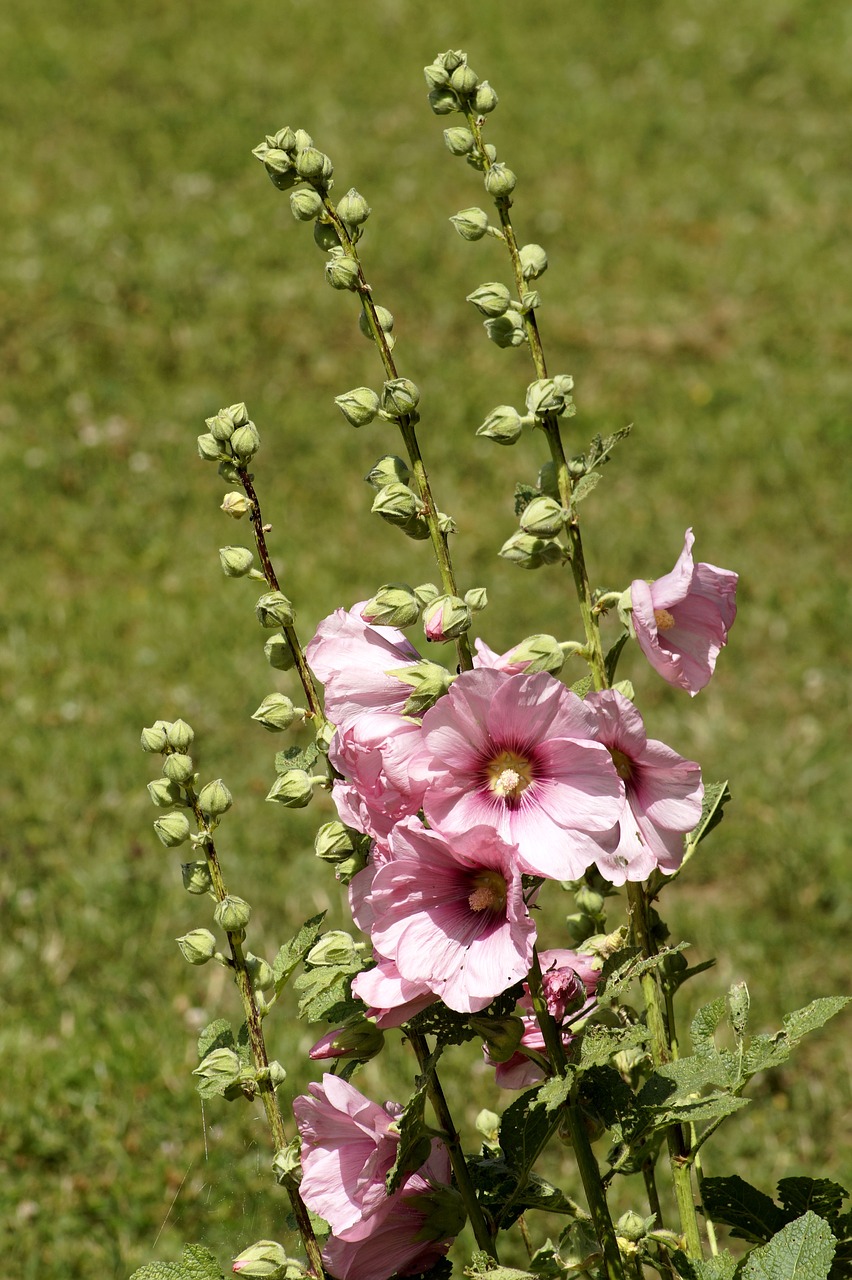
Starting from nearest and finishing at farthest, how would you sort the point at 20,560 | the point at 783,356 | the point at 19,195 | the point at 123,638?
the point at 123,638 < the point at 20,560 < the point at 783,356 < the point at 19,195

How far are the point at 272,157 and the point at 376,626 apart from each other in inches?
14.2

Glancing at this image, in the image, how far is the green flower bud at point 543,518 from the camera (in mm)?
1086

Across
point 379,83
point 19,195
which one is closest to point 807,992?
point 19,195

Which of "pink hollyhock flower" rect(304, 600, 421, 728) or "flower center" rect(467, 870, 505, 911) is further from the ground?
"pink hollyhock flower" rect(304, 600, 421, 728)

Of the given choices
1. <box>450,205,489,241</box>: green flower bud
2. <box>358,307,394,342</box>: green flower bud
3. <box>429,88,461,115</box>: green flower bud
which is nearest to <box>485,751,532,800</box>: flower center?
<box>358,307,394,342</box>: green flower bud

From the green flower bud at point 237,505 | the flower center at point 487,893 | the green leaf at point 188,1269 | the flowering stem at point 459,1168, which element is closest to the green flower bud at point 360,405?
the green flower bud at point 237,505

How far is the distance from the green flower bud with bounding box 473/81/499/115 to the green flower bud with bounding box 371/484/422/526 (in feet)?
1.15

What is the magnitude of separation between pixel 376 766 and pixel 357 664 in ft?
0.33

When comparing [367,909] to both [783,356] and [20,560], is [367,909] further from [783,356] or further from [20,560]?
[783,356]

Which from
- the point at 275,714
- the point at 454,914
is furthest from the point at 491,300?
the point at 454,914

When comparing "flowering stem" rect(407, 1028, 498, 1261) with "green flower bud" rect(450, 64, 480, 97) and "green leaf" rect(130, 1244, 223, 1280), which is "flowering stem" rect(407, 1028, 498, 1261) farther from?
"green flower bud" rect(450, 64, 480, 97)

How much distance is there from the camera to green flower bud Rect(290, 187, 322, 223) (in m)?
1.10

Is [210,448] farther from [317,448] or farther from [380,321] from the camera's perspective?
[317,448]

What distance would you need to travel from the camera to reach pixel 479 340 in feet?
18.7
